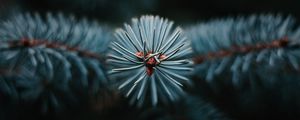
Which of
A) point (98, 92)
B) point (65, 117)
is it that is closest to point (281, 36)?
point (98, 92)

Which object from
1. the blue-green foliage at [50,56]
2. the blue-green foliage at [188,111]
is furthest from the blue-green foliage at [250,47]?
the blue-green foliage at [50,56]

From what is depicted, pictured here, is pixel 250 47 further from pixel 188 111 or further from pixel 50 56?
pixel 50 56

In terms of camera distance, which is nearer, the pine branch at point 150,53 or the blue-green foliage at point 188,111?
the pine branch at point 150,53

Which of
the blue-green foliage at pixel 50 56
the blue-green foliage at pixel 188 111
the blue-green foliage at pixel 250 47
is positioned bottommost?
the blue-green foliage at pixel 188 111

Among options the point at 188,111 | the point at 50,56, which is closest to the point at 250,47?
the point at 188,111

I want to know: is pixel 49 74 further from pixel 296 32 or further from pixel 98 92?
pixel 296 32

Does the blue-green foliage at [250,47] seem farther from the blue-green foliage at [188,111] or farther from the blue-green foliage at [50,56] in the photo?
the blue-green foliage at [50,56]

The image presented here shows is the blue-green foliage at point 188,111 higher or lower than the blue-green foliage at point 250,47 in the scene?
lower

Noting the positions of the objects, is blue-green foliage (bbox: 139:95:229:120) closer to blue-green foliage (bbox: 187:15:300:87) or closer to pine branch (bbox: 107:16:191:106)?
blue-green foliage (bbox: 187:15:300:87)
